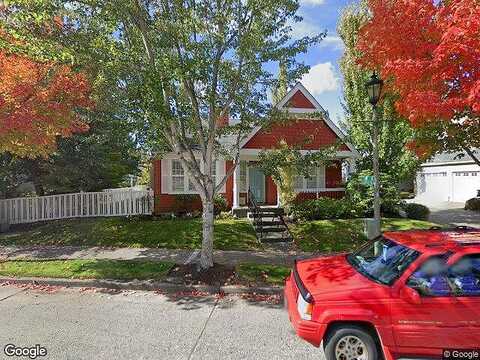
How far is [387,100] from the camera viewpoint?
1509cm

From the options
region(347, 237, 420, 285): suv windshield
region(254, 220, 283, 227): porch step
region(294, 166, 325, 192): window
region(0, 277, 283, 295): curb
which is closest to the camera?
region(347, 237, 420, 285): suv windshield

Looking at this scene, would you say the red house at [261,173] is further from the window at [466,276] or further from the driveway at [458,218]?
the window at [466,276]

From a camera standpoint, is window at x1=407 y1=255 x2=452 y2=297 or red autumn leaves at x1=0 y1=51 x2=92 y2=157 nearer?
window at x1=407 y1=255 x2=452 y2=297

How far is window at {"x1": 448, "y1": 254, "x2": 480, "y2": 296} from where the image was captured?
436cm

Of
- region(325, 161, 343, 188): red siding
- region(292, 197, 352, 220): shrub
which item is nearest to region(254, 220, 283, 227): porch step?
region(292, 197, 352, 220): shrub

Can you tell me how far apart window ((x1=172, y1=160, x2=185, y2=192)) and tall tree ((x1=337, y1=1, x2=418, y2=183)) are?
27.2 ft

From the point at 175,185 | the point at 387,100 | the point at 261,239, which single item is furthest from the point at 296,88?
the point at 261,239

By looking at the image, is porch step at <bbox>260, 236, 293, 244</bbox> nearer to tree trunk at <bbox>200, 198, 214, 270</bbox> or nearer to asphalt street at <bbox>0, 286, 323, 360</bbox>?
tree trunk at <bbox>200, 198, 214, 270</bbox>

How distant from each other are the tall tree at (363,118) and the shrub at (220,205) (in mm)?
6721

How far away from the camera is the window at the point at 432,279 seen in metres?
4.35

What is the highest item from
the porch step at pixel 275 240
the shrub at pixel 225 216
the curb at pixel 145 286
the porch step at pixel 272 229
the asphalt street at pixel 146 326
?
the shrub at pixel 225 216

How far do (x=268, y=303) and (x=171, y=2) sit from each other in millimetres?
6660

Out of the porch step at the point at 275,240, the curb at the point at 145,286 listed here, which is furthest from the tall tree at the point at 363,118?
the curb at the point at 145,286

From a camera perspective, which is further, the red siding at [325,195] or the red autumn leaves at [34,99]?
the red siding at [325,195]
